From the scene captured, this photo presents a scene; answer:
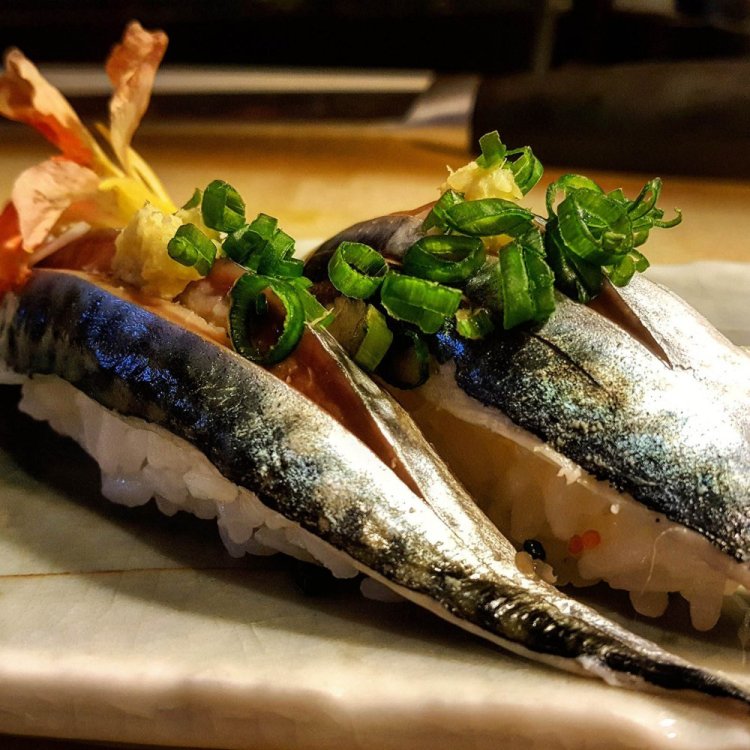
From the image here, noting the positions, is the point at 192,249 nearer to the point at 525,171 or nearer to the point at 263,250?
the point at 263,250

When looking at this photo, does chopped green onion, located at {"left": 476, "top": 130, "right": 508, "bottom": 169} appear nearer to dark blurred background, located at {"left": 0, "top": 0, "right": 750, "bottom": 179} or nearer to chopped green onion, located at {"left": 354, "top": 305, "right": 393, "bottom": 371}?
chopped green onion, located at {"left": 354, "top": 305, "right": 393, "bottom": 371}

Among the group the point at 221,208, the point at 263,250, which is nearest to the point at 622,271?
the point at 263,250

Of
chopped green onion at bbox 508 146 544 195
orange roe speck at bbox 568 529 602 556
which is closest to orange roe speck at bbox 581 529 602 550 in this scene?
orange roe speck at bbox 568 529 602 556

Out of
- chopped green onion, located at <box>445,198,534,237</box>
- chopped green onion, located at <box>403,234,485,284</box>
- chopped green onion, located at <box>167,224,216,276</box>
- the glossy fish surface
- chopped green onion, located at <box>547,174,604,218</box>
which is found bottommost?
the glossy fish surface

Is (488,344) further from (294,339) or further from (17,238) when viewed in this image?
(17,238)

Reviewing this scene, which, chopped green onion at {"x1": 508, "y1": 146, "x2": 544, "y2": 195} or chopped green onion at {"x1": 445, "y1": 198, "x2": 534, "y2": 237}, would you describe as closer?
chopped green onion at {"x1": 445, "y1": 198, "x2": 534, "y2": 237}

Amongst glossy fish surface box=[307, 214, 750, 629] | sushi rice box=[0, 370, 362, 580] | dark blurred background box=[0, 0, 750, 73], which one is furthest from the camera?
dark blurred background box=[0, 0, 750, 73]
